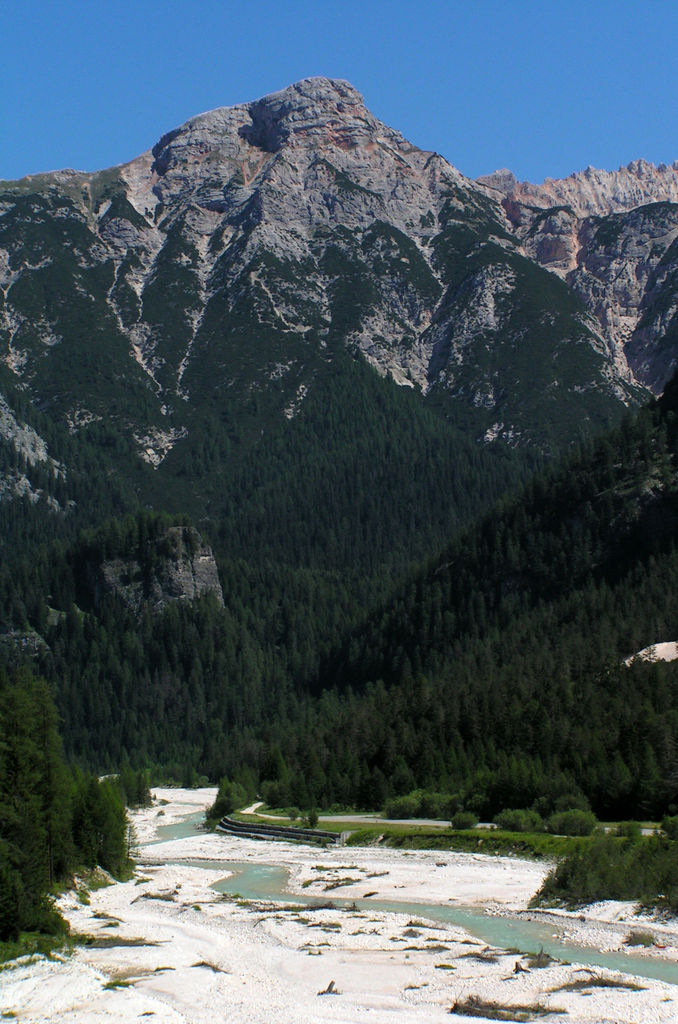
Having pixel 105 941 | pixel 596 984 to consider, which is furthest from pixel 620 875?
pixel 105 941

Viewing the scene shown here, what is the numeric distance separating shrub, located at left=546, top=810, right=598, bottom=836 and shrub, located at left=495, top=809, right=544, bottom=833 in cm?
303

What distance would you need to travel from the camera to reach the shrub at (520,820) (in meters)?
90.8

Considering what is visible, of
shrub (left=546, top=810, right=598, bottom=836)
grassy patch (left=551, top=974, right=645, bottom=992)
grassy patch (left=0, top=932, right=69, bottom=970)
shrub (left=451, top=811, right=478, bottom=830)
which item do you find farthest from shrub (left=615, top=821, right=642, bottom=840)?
grassy patch (left=0, top=932, right=69, bottom=970)

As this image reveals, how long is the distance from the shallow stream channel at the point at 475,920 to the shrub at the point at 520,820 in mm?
19210

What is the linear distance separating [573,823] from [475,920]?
25272 mm

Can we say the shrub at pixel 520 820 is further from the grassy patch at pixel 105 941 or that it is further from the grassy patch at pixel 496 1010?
the grassy patch at pixel 496 1010

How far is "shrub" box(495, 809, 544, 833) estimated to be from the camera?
9075 centimetres

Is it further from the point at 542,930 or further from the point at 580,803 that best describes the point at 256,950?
the point at 580,803

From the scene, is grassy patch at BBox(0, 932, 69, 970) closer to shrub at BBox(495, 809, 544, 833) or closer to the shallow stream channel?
the shallow stream channel

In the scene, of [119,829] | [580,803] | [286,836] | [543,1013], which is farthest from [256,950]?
[286,836]

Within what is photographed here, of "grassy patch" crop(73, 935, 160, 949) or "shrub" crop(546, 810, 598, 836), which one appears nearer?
"grassy patch" crop(73, 935, 160, 949)

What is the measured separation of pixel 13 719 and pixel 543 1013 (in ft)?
115

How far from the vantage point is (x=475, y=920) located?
6184cm

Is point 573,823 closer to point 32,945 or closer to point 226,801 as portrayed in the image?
point 32,945
